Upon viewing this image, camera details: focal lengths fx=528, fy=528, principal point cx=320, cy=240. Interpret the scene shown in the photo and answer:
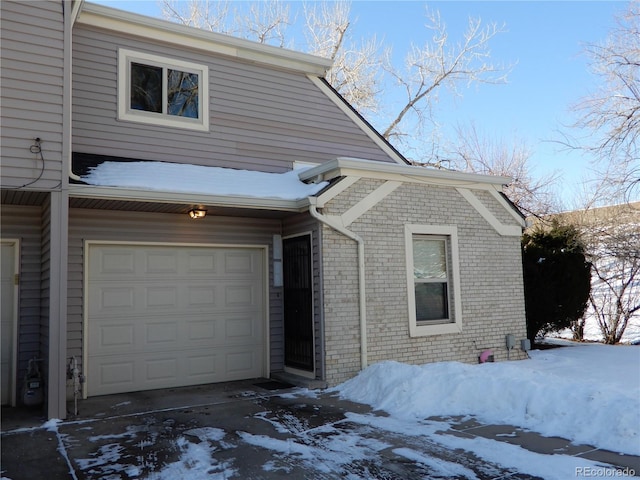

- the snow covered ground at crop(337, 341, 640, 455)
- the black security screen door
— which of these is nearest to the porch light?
the black security screen door

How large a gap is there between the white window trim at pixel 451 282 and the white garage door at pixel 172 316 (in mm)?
2539

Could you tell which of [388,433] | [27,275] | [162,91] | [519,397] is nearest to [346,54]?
[162,91]

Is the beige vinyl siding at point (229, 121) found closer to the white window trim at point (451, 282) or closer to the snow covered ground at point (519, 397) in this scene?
the white window trim at point (451, 282)

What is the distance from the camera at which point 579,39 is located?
13.5 m

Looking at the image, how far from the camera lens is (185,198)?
7.46m

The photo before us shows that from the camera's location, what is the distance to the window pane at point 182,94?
8.93 metres

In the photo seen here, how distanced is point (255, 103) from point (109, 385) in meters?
5.37

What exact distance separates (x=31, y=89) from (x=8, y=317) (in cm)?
311

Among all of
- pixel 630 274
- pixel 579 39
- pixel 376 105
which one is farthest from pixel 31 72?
pixel 376 105

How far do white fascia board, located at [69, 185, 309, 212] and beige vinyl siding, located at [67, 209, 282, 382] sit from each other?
3.08ft

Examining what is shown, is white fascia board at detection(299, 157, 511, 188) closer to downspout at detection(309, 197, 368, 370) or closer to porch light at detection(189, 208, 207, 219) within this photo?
downspout at detection(309, 197, 368, 370)

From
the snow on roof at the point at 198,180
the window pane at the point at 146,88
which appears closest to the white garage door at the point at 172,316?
the snow on roof at the point at 198,180

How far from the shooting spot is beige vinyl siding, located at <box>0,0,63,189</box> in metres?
6.22

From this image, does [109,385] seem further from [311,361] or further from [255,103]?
[255,103]
